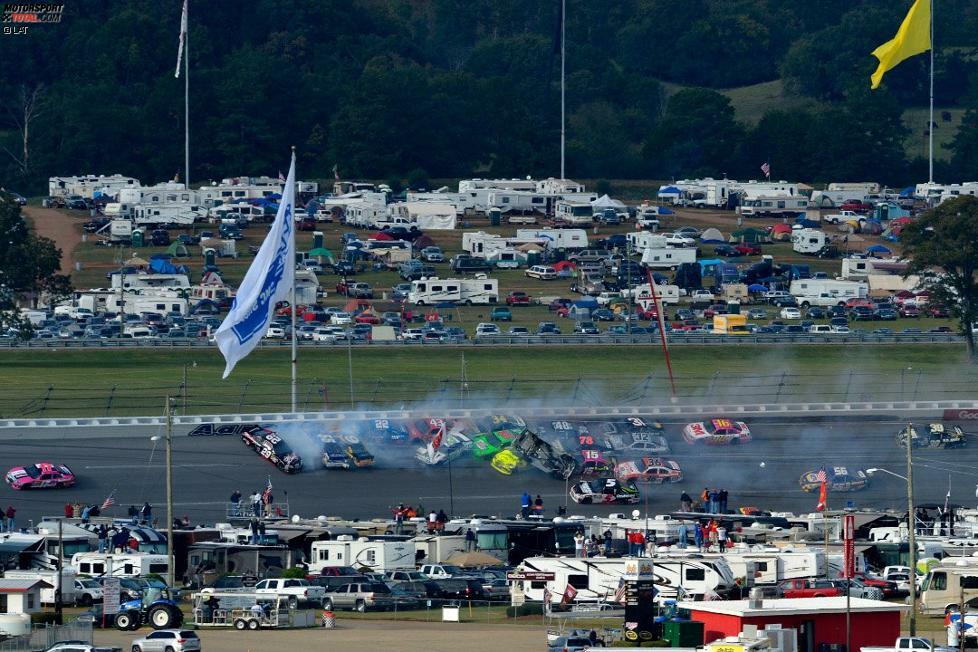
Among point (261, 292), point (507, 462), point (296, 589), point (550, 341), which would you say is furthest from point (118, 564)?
point (550, 341)

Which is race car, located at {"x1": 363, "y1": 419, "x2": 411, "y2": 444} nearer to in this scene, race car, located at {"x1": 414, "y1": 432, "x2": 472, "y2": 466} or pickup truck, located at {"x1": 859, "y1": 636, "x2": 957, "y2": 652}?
race car, located at {"x1": 414, "y1": 432, "x2": 472, "y2": 466}

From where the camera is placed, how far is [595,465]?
64.0m

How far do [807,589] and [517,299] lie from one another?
62.6 meters

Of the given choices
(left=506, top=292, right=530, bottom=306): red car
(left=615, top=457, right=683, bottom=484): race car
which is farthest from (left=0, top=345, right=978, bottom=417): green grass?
(left=506, top=292, right=530, bottom=306): red car

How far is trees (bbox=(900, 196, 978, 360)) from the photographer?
97.6 metres

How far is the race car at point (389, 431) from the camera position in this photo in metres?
66.1

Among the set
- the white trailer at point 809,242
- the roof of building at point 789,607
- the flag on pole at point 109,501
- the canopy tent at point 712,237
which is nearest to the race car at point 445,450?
the flag on pole at point 109,501

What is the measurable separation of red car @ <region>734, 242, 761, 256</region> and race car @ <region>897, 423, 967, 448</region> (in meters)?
58.7

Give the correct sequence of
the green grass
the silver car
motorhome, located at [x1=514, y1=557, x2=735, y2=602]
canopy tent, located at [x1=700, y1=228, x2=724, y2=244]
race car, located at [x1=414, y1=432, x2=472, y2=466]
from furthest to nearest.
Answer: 1. canopy tent, located at [x1=700, y1=228, x2=724, y2=244]
2. the green grass
3. race car, located at [x1=414, y1=432, x2=472, y2=466]
4. motorhome, located at [x1=514, y1=557, x2=735, y2=602]
5. the silver car

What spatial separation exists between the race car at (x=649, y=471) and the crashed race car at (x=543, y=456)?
57.7 inches

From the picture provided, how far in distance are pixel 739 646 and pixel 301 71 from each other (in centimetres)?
16308

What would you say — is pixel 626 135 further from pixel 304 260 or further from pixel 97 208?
pixel 304 260

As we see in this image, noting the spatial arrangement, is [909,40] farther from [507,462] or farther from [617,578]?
[617,578]

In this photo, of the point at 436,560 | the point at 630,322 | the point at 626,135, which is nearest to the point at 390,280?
the point at 630,322
